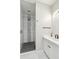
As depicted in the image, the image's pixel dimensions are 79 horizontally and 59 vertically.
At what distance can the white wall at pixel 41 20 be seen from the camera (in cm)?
306

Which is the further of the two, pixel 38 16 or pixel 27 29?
pixel 27 29

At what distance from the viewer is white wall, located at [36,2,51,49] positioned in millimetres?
3055

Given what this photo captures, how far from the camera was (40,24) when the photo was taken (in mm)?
3121

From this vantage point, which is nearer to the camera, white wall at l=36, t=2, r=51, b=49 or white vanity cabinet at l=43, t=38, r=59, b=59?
white vanity cabinet at l=43, t=38, r=59, b=59

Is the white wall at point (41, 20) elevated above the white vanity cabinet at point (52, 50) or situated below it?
above

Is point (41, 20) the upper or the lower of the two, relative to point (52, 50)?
upper

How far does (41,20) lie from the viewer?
3.14m

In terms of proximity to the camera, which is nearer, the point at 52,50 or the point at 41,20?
the point at 52,50

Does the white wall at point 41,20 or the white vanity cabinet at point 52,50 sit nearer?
the white vanity cabinet at point 52,50
